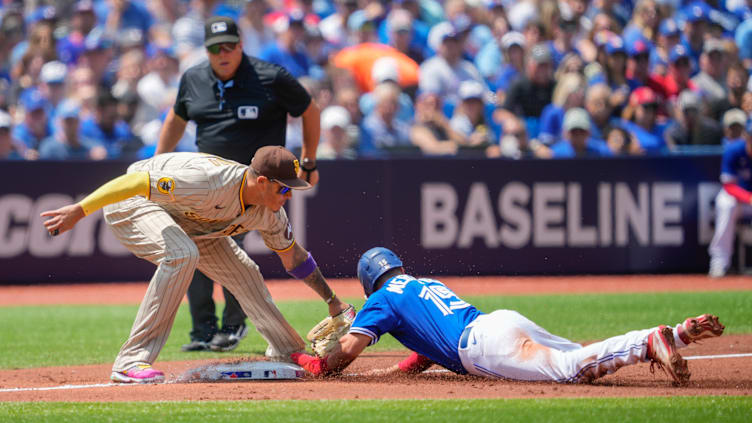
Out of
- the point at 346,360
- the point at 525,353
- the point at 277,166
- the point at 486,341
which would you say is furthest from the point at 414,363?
the point at 277,166

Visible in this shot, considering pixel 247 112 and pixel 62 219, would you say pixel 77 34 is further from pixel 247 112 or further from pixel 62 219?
pixel 62 219

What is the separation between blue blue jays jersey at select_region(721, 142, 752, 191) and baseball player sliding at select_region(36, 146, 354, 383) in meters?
8.64

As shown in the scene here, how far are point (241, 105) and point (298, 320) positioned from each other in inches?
118

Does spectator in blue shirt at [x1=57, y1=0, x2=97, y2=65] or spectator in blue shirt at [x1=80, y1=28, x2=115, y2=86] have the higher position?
spectator in blue shirt at [x1=57, y1=0, x2=97, y2=65]

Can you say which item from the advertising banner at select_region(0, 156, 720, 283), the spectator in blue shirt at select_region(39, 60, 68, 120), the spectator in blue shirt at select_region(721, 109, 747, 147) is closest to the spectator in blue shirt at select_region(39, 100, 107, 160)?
the advertising banner at select_region(0, 156, 720, 283)

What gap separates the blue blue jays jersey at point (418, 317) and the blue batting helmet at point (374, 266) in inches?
9.6

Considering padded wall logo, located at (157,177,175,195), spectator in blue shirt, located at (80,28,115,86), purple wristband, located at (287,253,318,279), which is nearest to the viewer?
padded wall logo, located at (157,177,175,195)

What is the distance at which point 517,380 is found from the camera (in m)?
6.68

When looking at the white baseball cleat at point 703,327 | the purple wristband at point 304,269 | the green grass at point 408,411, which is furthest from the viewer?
the purple wristband at point 304,269

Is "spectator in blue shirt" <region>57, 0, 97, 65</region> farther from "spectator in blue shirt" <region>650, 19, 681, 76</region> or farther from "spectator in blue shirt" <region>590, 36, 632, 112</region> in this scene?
"spectator in blue shirt" <region>650, 19, 681, 76</region>

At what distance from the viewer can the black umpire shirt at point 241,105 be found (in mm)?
8586

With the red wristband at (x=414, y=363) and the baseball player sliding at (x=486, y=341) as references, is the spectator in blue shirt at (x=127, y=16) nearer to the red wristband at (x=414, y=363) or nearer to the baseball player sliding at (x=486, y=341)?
the red wristband at (x=414, y=363)

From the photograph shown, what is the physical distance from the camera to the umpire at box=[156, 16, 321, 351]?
27.8 feet

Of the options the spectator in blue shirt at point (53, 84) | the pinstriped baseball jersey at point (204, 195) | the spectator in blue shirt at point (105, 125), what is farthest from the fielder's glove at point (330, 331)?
the spectator in blue shirt at point (53, 84)
